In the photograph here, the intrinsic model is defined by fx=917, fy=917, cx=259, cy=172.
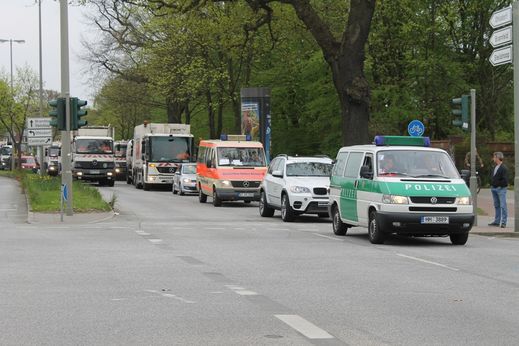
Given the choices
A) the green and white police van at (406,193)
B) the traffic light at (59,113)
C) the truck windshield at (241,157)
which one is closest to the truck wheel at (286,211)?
the green and white police van at (406,193)

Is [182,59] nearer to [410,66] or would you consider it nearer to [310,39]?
[310,39]

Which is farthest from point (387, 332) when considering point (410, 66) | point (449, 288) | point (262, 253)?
point (410, 66)

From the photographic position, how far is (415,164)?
1702 centimetres

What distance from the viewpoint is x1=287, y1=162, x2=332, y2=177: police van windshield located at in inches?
940

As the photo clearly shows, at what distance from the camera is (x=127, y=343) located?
7.20 metres

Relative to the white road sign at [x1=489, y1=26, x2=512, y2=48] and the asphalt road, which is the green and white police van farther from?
the white road sign at [x1=489, y1=26, x2=512, y2=48]

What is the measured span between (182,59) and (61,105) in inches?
1192

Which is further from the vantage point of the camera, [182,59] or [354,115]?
[182,59]

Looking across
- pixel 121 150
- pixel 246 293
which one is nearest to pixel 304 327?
pixel 246 293

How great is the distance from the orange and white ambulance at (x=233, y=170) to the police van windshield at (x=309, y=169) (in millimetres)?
5989

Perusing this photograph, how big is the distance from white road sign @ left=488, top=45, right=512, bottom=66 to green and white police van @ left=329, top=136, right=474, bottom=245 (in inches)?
A: 132

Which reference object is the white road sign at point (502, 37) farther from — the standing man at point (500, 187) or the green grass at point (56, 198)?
the green grass at point (56, 198)

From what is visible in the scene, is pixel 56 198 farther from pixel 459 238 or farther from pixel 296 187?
pixel 459 238

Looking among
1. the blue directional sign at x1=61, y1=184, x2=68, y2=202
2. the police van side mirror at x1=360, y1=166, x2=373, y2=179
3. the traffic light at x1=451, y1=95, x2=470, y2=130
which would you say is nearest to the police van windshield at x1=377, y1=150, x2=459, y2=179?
the police van side mirror at x1=360, y1=166, x2=373, y2=179
